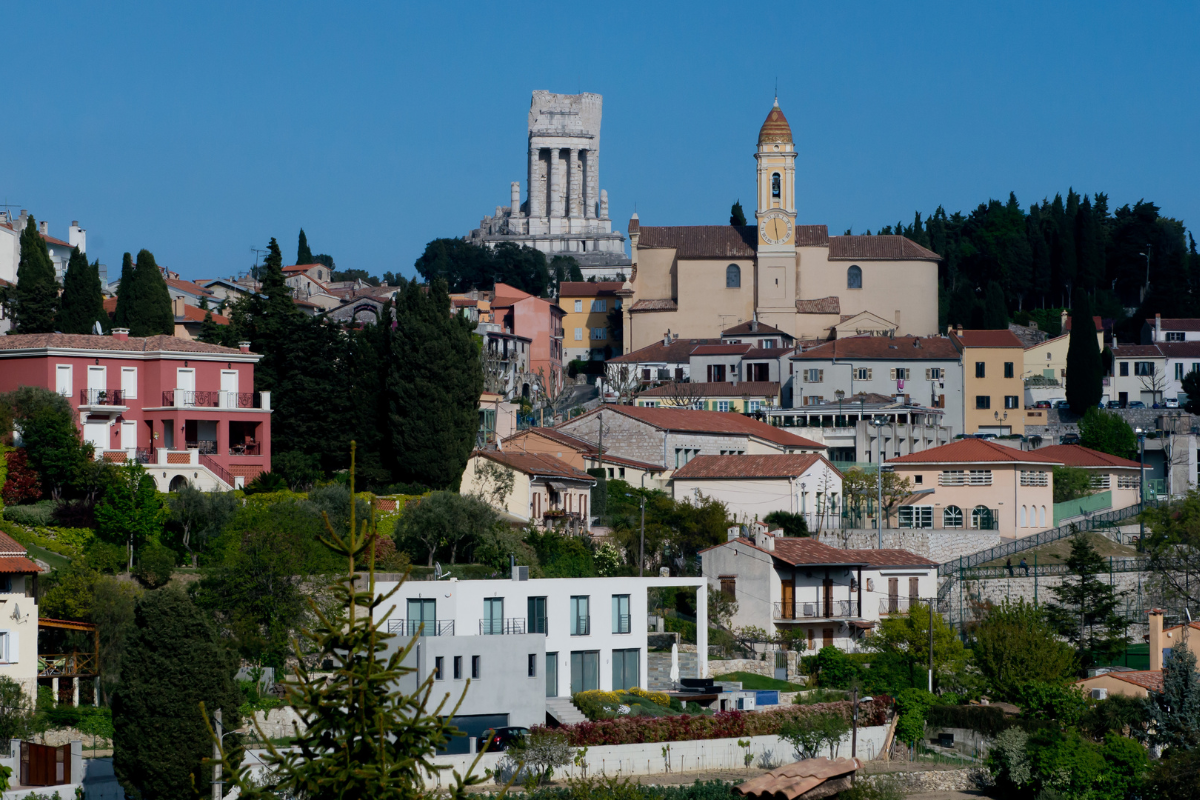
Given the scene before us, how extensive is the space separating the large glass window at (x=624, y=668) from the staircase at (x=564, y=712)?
2.19 metres

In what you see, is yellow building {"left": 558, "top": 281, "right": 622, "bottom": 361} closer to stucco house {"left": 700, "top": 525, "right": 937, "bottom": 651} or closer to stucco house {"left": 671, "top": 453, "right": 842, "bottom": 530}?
stucco house {"left": 671, "top": 453, "right": 842, "bottom": 530}

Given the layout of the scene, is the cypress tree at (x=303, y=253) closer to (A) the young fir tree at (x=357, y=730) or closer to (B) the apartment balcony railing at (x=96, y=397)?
(B) the apartment balcony railing at (x=96, y=397)

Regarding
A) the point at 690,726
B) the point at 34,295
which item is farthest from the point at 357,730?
the point at 34,295

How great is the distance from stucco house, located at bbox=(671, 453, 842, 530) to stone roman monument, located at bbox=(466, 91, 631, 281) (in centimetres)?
10509

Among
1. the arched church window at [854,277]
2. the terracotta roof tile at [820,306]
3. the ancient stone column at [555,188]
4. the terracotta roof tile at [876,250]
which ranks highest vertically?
the ancient stone column at [555,188]

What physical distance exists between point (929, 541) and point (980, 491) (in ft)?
15.0

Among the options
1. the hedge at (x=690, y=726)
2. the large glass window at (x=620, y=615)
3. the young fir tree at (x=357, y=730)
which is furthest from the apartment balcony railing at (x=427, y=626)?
the young fir tree at (x=357, y=730)

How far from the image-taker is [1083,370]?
89375 millimetres

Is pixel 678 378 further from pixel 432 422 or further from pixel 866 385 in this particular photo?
pixel 432 422

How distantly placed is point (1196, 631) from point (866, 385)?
137ft

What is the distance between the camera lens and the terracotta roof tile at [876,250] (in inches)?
4097

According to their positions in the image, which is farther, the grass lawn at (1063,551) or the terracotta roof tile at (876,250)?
the terracotta roof tile at (876,250)

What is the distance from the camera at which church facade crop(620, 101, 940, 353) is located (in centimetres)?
10344

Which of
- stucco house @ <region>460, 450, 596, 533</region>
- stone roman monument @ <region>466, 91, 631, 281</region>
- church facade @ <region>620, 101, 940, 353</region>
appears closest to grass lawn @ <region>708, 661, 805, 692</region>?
stucco house @ <region>460, 450, 596, 533</region>
